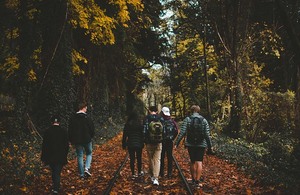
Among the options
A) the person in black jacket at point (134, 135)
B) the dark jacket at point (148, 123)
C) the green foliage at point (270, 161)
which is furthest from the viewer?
the green foliage at point (270, 161)

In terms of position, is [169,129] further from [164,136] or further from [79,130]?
[79,130]

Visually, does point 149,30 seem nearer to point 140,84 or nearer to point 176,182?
point 140,84

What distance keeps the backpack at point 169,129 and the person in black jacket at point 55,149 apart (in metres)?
3.06

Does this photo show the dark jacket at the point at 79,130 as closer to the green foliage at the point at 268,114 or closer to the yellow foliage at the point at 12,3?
the yellow foliage at the point at 12,3

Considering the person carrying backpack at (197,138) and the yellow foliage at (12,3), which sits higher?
the yellow foliage at (12,3)

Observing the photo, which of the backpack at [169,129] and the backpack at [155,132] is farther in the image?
the backpack at [169,129]

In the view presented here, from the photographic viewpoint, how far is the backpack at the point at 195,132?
8781mm

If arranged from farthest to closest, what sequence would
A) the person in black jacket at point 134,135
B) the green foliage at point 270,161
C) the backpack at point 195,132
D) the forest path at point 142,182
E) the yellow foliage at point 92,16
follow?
the yellow foliage at point 92,16 → the green foliage at point 270,161 → the person in black jacket at point 134,135 → the backpack at point 195,132 → the forest path at point 142,182

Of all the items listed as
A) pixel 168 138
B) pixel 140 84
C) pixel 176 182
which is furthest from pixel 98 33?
pixel 140 84

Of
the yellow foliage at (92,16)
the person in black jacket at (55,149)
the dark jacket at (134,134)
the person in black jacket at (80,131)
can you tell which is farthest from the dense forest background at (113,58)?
the dark jacket at (134,134)

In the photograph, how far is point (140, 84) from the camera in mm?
38688

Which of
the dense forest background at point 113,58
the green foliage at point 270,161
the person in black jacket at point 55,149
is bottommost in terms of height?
the green foliage at point 270,161

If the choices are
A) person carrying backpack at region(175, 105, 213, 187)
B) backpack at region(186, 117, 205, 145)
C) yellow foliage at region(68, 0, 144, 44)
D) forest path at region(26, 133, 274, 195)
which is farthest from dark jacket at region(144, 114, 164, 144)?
yellow foliage at region(68, 0, 144, 44)

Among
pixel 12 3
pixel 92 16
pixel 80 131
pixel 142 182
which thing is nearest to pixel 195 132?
pixel 142 182
